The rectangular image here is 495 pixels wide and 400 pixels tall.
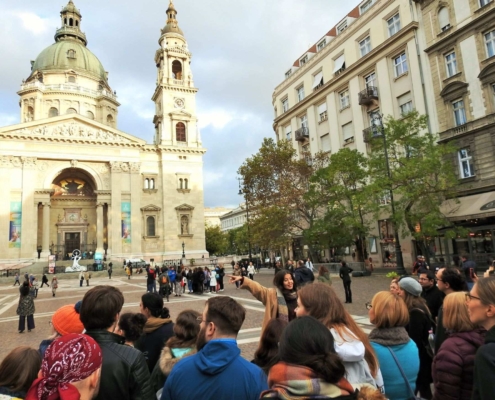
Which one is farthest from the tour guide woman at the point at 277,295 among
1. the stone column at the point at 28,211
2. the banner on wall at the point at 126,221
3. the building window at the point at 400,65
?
the stone column at the point at 28,211

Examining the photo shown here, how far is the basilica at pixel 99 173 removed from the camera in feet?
145

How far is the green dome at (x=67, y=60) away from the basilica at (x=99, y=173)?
389 mm

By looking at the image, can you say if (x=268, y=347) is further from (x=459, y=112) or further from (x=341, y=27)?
(x=341, y=27)

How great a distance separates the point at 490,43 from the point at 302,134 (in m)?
19.4

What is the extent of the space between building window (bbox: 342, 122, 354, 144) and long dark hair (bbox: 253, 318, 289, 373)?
109ft

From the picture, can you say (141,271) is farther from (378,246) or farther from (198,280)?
(378,246)

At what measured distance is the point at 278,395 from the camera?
188 cm

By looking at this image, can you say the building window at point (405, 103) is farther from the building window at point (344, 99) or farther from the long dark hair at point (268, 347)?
the long dark hair at point (268, 347)

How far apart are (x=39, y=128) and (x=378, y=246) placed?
1650 inches

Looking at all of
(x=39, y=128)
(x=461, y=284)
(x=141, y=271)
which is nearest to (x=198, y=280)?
(x=461, y=284)

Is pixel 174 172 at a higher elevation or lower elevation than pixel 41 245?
higher

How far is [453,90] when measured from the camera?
24.9 metres

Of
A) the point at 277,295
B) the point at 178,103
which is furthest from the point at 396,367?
the point at 178,103

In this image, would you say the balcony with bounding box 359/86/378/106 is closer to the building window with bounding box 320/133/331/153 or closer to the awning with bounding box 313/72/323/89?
the building window with bounding box 320/133/331/153
